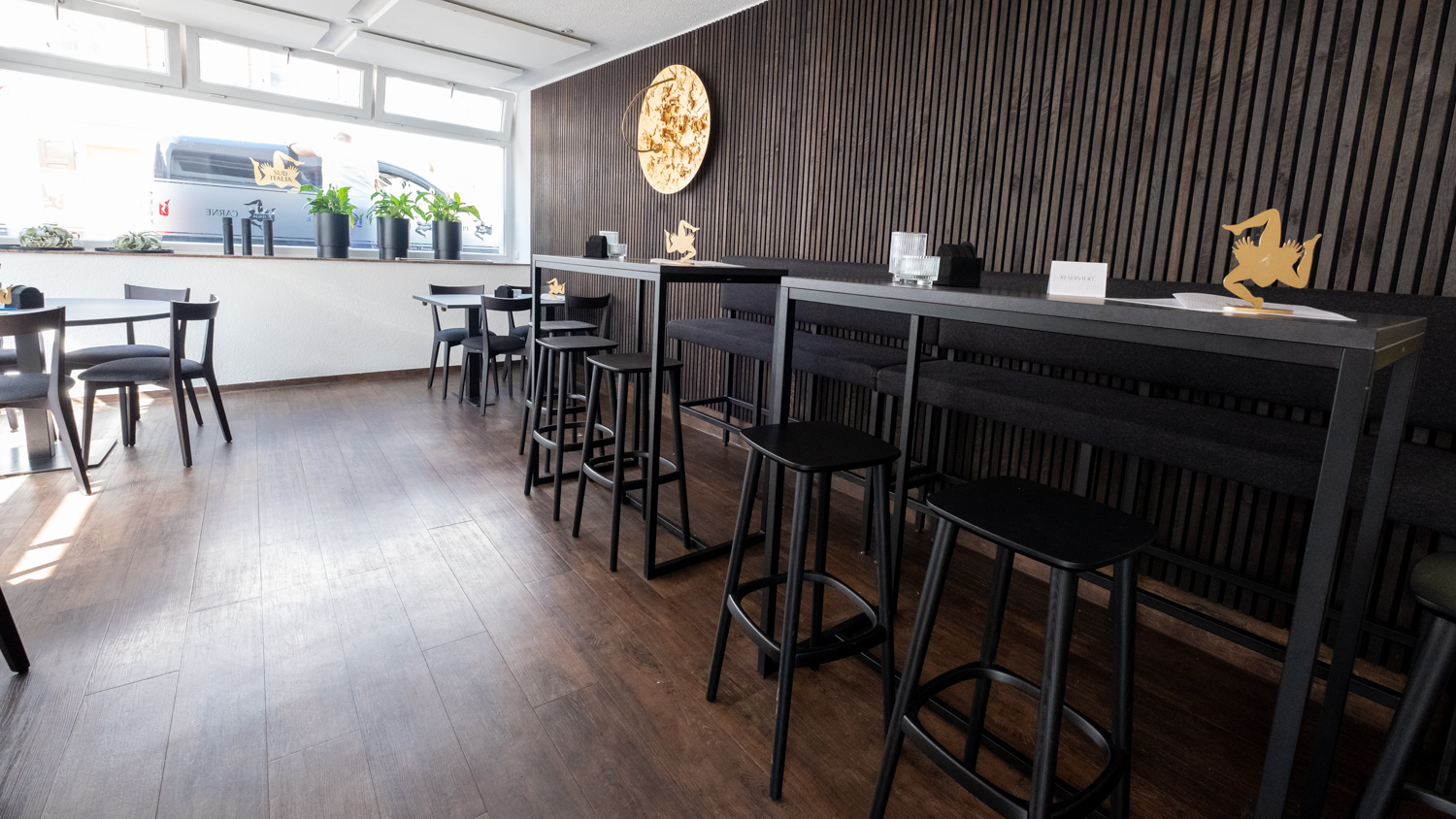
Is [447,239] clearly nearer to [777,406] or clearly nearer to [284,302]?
[284,302]

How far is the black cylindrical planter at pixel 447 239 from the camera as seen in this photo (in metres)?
6.59

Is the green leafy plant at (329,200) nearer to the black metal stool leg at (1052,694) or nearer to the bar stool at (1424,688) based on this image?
the black metal stool leg at (1052,694)

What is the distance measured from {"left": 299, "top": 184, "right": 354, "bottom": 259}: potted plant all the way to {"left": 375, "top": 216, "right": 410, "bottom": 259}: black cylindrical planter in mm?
293

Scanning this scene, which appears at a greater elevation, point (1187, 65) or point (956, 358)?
point (1187, 65)

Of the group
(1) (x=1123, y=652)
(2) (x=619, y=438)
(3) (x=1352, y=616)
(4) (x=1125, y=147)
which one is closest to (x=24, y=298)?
(2) (x=619, y=438)

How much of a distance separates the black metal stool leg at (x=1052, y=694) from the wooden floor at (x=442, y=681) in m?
0.52

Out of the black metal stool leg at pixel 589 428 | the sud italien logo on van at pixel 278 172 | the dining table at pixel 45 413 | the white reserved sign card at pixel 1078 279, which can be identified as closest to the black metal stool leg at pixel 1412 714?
the white reserved sign card at pixel 1078 279

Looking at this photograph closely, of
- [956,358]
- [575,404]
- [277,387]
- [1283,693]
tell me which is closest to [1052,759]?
[1283,693]

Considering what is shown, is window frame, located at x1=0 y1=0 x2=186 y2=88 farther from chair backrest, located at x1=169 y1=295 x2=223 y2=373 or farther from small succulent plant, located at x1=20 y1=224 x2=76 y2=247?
chair backrest, located at x1=169 y1=295 x2=223 y2=373

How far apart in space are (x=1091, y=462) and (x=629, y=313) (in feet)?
12.5

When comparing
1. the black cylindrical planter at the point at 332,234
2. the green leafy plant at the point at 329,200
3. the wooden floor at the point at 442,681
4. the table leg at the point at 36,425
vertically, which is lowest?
the wooden floor at the point at 442,681

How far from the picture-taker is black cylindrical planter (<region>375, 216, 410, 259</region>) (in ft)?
20.4

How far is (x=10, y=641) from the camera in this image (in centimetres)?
183

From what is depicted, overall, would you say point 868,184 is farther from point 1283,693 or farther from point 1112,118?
point 1283,693
